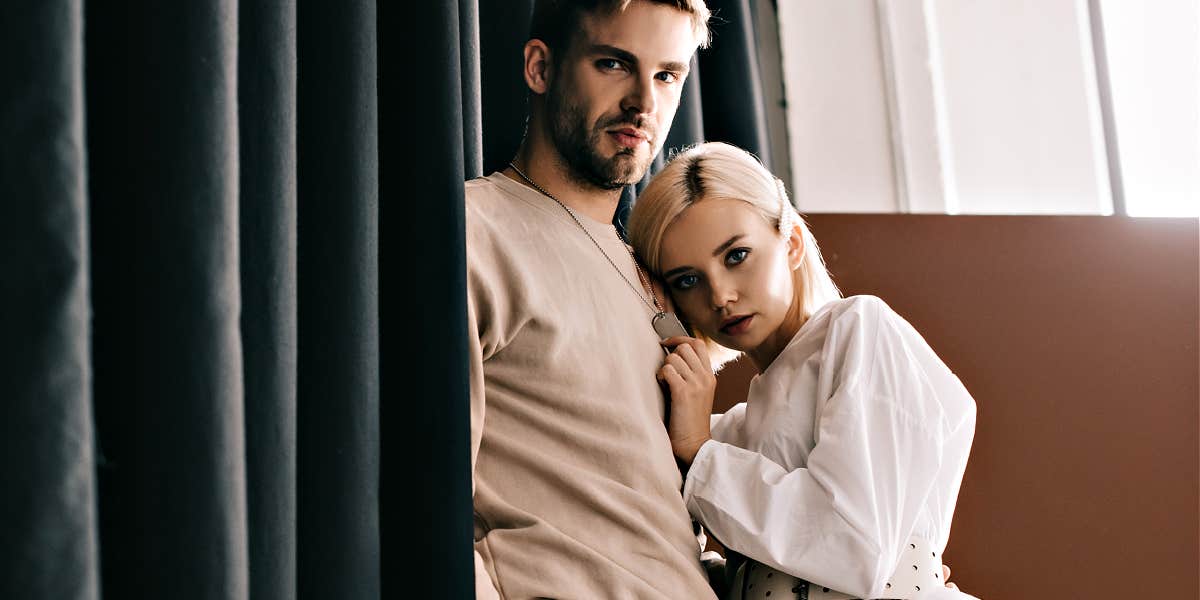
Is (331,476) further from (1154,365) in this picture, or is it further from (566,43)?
(1154,365)

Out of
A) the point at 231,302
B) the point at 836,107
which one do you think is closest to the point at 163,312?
the point at 231,302

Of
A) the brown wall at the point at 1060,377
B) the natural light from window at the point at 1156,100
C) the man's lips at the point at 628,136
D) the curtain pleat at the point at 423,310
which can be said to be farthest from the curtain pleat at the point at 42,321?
the natural light from window at the point at 1156,100

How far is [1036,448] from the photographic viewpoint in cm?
187

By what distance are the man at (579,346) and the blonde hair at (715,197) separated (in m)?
0.04

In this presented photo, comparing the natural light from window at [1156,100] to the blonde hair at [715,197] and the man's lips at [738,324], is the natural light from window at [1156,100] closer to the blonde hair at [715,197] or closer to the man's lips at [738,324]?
the blonde hair at [715,197]

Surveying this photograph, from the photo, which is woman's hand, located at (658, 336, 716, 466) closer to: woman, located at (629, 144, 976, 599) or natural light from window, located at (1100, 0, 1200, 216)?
woman, located at (629, 144, 976, 599)

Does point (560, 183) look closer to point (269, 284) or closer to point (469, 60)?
point (469, 60)

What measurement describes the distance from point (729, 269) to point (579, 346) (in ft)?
0.79

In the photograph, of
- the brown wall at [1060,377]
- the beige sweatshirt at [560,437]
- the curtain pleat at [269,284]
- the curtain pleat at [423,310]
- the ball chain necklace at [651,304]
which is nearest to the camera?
the curtain pleat at [269,284]

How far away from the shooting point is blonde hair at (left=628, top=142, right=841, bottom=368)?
1326 mm

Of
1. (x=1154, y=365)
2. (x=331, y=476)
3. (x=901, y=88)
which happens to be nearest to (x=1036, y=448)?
(x=1154, y=365)

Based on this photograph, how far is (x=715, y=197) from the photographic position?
1.32 meters

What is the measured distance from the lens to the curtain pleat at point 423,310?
2.81 ft

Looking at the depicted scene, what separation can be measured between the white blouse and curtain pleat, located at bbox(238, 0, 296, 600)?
57 cm
